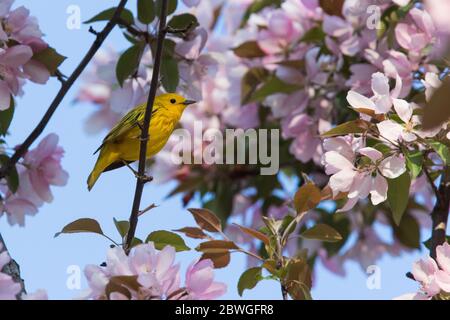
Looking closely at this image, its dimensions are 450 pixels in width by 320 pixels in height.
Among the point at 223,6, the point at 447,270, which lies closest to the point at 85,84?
the point at 223,6

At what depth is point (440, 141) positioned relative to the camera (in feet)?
7.43

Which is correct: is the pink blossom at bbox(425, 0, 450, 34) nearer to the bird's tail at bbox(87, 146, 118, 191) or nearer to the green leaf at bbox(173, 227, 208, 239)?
the green leaf at bbox(173, 227, 208, 239)

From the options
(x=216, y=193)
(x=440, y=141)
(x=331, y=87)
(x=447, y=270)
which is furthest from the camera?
(x=216, y=193)

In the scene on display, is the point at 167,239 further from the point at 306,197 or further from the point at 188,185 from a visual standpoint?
the point at 188,185

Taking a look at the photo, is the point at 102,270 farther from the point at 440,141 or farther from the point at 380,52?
the point at 380,52

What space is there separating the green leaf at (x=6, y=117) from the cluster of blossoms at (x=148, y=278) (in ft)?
4.08

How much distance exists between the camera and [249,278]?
2295 millimetres

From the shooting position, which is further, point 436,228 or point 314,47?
point 314,47

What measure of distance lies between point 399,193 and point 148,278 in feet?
2.98

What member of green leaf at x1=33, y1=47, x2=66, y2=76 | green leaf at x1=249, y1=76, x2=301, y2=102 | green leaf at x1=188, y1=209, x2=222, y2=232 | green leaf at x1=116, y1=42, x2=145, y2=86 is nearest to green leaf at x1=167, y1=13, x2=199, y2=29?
green leaf at x1=116, y1=42, x2=145, y2=86

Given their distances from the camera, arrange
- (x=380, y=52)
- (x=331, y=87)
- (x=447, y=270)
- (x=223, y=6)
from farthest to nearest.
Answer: (x=223, y=6) → (x=331, y=87) → (x=380, y=52) → (x=447, y=270)

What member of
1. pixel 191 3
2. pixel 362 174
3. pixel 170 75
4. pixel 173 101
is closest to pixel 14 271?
pixel 362 174

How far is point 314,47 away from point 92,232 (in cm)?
208

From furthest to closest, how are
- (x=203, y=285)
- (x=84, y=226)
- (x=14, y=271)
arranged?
(x=84, y=226) < (x=14, y=271) < (x=203, y=285)
